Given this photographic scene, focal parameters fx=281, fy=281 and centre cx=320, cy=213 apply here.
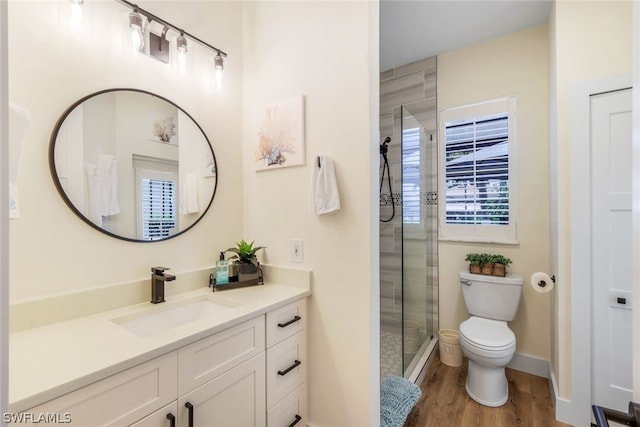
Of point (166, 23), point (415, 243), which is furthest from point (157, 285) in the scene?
point (415, 243)

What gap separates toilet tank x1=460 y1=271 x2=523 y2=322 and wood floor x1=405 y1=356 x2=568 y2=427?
1.65 ft

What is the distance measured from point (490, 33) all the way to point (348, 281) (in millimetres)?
Result: 2463

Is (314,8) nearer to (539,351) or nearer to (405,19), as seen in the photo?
(405,19)

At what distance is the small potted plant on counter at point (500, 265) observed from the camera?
2.29 metres

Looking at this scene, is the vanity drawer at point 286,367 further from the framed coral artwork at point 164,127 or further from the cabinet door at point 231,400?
the framed coral artwork at point 164,127

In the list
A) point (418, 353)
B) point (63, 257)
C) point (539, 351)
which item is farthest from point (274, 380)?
point (539, 351)

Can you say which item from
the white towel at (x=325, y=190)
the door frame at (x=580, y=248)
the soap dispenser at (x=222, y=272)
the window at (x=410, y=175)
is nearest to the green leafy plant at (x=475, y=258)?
the window at (x=410, y=175)

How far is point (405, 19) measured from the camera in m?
2.21

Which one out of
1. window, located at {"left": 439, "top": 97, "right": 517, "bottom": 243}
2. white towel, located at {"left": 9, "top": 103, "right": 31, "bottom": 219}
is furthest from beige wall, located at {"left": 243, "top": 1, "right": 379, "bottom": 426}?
window, located at {"left": 439, "top": 97, "right": 517, "bottom": 243}

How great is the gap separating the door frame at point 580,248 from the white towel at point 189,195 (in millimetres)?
2260

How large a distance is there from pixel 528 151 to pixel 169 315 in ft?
9.12

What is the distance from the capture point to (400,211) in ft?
7.48

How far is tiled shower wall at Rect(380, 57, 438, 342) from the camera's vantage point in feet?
7.65

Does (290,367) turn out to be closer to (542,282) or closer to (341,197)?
(341,197)
